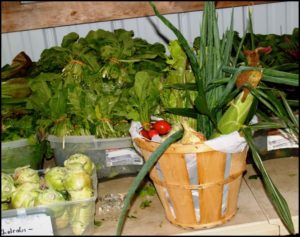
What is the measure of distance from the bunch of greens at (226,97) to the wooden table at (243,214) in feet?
0.15

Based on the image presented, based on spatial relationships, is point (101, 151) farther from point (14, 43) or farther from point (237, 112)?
point (14, 43)

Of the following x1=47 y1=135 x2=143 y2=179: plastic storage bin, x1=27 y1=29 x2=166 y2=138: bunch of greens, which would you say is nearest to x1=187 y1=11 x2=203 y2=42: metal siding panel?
x1=27 y1=29 x2=166 y2=138: bunch of greens

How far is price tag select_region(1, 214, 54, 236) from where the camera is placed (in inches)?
40.4

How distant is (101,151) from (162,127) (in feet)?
0.93

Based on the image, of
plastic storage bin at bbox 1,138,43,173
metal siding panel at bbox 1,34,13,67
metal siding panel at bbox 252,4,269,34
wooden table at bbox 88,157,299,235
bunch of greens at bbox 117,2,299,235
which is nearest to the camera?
bunch of greens at bbox 117,2,299,235

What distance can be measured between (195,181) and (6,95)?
550mm

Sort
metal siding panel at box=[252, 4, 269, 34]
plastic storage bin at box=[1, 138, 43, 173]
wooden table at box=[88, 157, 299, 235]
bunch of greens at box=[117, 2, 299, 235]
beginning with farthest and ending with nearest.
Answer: metal siding panel at box=[252, 4, 269, 34], plastic storage bin at box=[1, 138, 43, 173], wooden table at box=[88, 157, 299, 235], bunch of greens at box=[117, 2, 299, 235]

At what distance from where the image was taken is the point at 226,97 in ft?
3.40

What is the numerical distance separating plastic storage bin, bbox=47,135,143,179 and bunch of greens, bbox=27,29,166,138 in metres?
0.02

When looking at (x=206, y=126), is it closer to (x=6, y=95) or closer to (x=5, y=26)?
(x=6, y=95)

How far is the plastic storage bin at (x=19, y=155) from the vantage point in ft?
4.02

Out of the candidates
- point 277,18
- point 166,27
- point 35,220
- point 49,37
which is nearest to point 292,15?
point 277,18

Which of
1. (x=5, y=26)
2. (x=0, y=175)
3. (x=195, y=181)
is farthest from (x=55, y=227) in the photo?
(x=5, y=26)

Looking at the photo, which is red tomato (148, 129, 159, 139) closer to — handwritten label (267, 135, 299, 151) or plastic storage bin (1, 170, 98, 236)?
plastic storage bin (1, 170, 98, 236)
